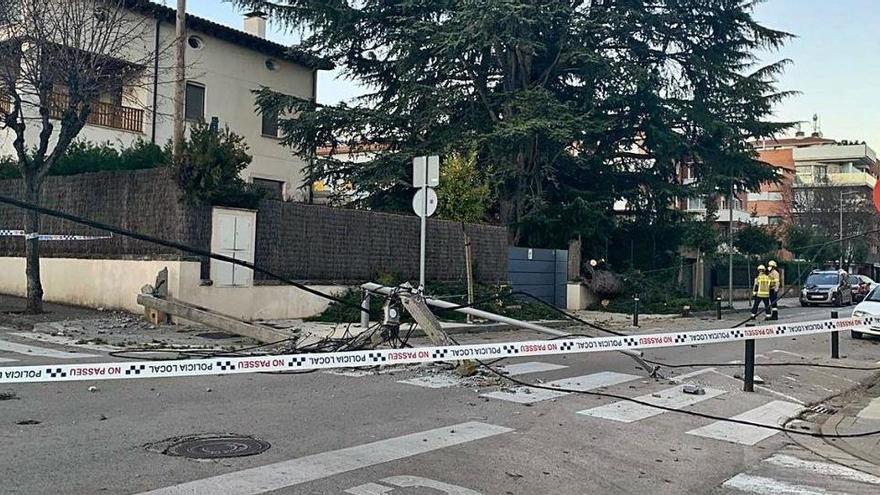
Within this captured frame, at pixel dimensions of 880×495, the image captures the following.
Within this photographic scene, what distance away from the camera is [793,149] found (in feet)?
285

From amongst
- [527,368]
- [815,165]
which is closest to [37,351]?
[527,368]

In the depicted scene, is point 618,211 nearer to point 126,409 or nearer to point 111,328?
point 111,328

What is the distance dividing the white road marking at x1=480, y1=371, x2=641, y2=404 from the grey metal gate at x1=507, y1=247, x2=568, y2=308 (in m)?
13.4

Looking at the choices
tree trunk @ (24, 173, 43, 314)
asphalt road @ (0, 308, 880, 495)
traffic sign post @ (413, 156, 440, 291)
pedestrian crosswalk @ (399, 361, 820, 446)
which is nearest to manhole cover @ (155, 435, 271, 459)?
asphalt road @ (0, 308, 880, 495)

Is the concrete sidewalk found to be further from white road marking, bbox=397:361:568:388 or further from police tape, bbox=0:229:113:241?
police tape, bbox=0:229:113:241

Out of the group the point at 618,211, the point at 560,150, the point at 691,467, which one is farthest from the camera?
the point at 618,211

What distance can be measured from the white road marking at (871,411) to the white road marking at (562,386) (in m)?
2.74

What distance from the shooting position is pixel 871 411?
31.7 ft

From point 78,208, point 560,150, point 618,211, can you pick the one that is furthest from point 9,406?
point 618,211

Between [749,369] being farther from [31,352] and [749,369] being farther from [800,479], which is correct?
[31,352]

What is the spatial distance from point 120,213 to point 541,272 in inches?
535

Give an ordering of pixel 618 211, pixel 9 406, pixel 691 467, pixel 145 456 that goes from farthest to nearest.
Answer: pixel 618 211
pixel 9 406
pixel 691 467
pixel 145 456

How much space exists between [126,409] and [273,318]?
9.25 meters

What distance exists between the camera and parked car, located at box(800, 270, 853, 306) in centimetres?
3581
